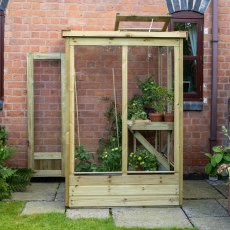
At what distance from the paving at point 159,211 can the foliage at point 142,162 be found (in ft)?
1.70

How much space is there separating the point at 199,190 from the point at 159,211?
1309 mm

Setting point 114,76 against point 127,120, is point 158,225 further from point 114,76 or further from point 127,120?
point 114,76

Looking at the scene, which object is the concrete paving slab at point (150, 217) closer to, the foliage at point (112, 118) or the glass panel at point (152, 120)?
the glass panel at point (152, 120)

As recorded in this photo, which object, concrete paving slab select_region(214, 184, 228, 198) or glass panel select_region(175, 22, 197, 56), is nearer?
concrete paving slab select_region(214, 184, 228, 198)

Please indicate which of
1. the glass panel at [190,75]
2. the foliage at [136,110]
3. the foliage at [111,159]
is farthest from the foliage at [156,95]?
the glass panel at [190,75]

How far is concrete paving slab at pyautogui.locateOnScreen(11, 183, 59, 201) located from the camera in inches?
233

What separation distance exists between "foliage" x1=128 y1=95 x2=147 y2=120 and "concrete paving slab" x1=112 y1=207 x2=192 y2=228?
117 cm

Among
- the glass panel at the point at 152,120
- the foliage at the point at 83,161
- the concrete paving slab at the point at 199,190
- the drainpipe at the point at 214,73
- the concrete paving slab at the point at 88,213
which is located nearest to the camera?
the concrete paving slab at the point at 88,213

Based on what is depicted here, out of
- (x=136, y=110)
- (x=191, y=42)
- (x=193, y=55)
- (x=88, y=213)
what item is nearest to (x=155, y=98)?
(x=136, y=110)

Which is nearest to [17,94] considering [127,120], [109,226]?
[127,120]

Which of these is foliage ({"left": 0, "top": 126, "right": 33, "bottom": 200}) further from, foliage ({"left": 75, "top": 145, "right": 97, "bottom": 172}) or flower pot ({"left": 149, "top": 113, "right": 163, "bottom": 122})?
flower pot ({"left": 149, "top": 113, "right": 163, "bottom": 122})

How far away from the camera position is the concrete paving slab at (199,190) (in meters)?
6.07

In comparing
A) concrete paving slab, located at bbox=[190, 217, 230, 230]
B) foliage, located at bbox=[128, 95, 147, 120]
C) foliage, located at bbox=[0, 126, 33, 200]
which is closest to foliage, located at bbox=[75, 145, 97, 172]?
foliage, located at bbox=[128, 95, 147, 120]

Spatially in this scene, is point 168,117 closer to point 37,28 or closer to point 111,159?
point 111,159
